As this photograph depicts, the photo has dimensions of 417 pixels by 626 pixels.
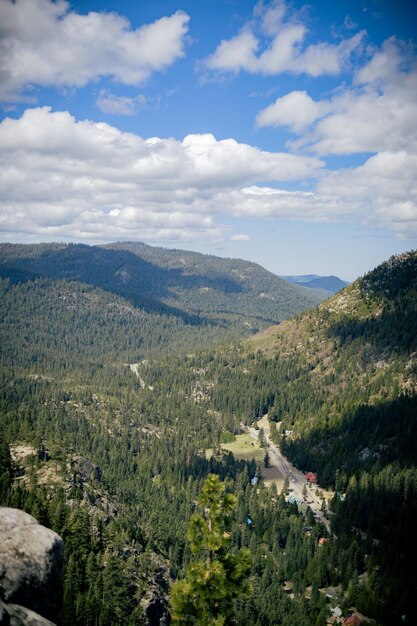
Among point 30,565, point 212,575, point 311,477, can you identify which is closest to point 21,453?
point 30,565

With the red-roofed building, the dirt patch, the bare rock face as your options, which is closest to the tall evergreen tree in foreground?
the bare rock face

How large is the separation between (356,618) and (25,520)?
103m

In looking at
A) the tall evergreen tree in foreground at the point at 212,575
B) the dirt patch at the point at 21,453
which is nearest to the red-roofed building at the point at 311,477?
the dirt patch at the point at 21,453

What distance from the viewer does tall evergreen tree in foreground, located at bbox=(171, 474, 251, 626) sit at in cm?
3297

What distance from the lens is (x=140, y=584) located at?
9412 centimetres

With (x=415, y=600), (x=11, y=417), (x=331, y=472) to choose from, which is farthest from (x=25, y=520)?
(x=331, y=472)

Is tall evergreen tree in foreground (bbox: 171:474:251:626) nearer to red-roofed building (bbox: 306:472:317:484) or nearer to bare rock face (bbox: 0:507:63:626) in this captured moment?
bare rock face (bbox: 0:507:63:626)

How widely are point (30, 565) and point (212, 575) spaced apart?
1493 cm

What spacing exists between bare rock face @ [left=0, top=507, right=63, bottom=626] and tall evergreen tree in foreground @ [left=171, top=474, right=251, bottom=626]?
10.7 metres

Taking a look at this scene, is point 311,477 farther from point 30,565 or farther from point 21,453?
point 30,565

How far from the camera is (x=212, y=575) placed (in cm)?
3316

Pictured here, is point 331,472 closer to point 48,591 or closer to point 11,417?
point 11,417

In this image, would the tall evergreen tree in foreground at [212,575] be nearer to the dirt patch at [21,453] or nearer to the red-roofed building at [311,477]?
the dirt patch at [21,453]

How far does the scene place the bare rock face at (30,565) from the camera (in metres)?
32.2
